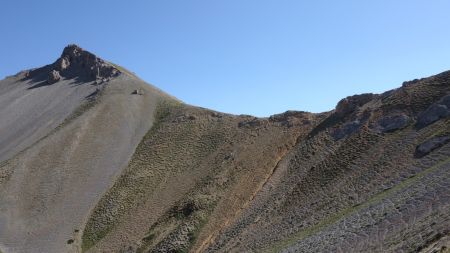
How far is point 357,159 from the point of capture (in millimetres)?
43656

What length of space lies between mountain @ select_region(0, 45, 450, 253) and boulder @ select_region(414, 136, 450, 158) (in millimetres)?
123

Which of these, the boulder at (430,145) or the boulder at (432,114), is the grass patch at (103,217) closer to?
the boulder at (432,114)

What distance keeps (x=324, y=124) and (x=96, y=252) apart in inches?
1203

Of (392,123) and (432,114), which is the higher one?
(432,114)

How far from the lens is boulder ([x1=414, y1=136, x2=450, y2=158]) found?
36.4 m

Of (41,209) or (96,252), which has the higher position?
(41,209)

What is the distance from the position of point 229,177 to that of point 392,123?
792 inches

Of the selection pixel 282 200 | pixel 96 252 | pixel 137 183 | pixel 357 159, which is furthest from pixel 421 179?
pixel 137 183

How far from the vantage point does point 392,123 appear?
46.0m

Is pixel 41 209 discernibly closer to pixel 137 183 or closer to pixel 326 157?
pixel 137 183

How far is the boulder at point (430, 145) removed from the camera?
3641 centimetres

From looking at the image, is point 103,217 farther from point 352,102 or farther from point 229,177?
point 352,102

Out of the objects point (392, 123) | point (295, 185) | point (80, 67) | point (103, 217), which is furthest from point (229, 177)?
point (80, 67)

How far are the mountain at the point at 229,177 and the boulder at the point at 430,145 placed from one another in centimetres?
12
